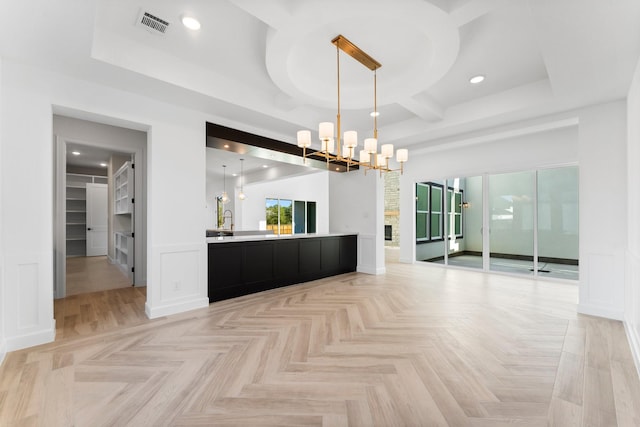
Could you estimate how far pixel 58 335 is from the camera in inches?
116

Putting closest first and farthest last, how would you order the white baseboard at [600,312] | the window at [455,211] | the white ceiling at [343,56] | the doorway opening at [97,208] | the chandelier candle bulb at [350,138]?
the white ceiling at [343,56], the chandelier candle bulb at [350,138], the white baseboard at [600,312], the doorway opening at [97,208], the window at [455,211]

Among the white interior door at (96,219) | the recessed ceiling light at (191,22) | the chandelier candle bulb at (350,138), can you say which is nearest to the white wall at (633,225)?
the chandelier candle bulb at (350,138)

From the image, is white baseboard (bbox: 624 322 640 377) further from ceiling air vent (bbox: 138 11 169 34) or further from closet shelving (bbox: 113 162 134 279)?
closet shelving (bbox: 113 162 134 279)

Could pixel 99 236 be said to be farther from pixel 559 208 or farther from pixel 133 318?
pixel 559 208

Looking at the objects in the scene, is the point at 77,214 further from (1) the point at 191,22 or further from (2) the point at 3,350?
(1) the point at 191,22

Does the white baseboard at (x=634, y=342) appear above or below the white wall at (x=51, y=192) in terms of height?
below

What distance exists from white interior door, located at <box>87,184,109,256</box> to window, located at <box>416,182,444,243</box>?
8891 millimetres

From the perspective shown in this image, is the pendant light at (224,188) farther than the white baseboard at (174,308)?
Yes

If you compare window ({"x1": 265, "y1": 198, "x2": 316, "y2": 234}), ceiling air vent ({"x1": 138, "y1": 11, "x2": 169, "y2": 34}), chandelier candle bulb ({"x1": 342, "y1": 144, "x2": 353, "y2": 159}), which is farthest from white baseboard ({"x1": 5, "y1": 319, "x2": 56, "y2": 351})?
window ({"x1": 265, "y1": 198, "x2": 316, "y2": 234})

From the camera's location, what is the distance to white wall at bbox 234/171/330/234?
10805mm

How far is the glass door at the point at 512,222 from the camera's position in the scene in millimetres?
5840

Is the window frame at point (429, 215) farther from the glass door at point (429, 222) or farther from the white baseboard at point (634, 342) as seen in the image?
the white baseboard at point (634, 342)

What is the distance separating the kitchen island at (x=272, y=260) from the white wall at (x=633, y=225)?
4.11m

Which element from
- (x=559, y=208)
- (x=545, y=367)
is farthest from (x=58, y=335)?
(x=559, y=208)
